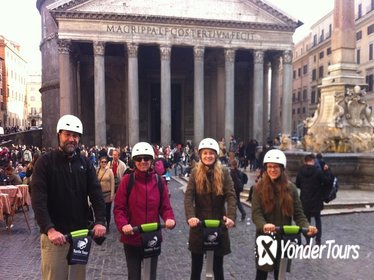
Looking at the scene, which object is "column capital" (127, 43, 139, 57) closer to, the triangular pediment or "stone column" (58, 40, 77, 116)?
the triangular pediment

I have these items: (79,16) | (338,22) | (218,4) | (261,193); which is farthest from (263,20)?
(261,193)

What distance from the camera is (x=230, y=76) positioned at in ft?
98.1

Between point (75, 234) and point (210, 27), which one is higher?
point (210, 27)

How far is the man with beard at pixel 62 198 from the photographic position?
10.7 ft

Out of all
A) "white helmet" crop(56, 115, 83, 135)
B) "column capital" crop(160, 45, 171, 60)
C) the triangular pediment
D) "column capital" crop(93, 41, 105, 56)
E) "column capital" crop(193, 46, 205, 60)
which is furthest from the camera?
"column capital" crop(193, 46, 205, 60)

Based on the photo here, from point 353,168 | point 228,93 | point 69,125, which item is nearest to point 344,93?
point 353,168

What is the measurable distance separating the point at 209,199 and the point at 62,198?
131 centimetres

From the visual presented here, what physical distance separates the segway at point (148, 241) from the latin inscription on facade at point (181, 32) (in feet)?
86.0

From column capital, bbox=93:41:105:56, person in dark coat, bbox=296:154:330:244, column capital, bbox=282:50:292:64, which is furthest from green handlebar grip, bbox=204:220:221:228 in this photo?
column capital, bbox=282:50:292:64

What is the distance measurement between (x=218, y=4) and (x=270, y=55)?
6.40 meters

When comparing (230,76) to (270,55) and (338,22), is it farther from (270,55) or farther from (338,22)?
(338,22)

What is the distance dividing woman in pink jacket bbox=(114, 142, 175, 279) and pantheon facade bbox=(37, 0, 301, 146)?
24885 millimetres

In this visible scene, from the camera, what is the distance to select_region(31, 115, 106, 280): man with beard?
3.25 metres

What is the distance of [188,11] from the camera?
29.1 metres
